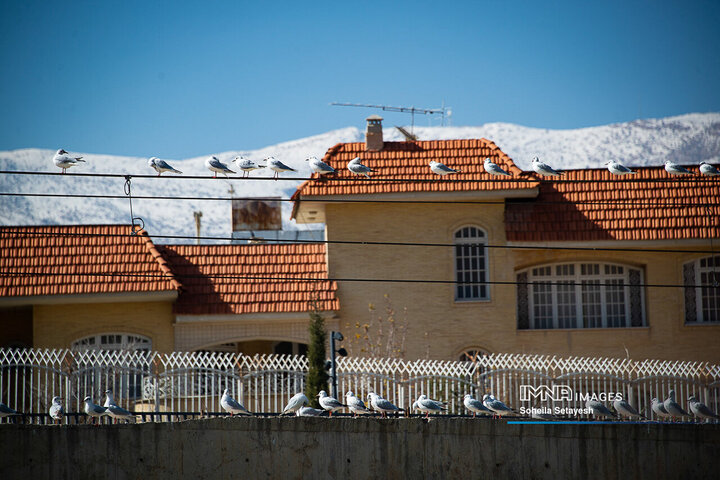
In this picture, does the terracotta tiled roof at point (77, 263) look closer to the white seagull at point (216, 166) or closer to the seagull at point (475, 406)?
the white seagull at point (216, 166)

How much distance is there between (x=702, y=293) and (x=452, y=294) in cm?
654

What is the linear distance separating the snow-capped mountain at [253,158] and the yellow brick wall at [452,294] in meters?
48.0

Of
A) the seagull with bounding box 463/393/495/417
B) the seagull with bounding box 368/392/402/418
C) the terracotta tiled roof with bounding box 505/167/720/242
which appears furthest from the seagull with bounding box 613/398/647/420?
the terracotta tiled roof with bounding box 505/167/720/242

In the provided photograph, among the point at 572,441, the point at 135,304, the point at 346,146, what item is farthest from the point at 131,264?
the point at 572,441

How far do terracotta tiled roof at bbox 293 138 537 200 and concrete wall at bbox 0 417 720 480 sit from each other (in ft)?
33.4

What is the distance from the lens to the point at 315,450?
13906 mm

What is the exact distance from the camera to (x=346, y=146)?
25.7 m

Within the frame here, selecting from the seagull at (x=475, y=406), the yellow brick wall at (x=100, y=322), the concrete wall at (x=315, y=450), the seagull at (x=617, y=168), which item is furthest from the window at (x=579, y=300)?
the concrete wall at (x=315, y=450)

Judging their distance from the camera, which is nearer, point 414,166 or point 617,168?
point 617,168

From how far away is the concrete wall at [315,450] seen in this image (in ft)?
45.5

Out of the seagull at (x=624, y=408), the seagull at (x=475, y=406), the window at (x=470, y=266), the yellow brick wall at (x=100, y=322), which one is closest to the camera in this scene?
the seagull at (x=475, y=406)

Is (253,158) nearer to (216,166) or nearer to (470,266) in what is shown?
(470,266)

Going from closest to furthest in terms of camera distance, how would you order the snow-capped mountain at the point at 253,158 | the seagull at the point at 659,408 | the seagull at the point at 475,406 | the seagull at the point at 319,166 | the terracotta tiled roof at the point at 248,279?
the seagull at the point at 475,406 → the seagull at the point at 659,408 → the seagull at the point at 319,166 → the terracotta tiled roof at the point at 248,279 → the snow-capped mountain at the point at 253,158

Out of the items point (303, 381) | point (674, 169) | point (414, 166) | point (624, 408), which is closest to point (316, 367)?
point (303, 381)
